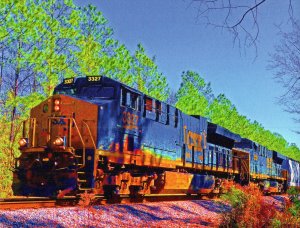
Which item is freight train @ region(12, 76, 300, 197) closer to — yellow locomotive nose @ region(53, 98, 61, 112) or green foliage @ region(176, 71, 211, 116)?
yellow locomotive nose @ region(53, 98, 61, 112)

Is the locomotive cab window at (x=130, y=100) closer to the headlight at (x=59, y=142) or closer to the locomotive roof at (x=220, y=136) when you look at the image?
the headlight at (x=59, y=142)

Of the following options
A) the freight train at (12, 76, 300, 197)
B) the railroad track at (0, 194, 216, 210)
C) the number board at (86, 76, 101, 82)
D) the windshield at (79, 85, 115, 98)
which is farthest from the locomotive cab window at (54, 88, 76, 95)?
the railroad track at (0, 194, 216, 210)

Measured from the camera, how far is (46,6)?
21.0 meters

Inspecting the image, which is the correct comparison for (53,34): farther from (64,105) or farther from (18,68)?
(64,105)

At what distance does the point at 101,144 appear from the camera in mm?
12578

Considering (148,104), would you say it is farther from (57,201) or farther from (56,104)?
(57,201)

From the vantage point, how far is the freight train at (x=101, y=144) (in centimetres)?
1196

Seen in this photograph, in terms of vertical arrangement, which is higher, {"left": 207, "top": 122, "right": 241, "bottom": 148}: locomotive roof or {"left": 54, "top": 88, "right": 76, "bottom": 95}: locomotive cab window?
{"left": 54, "top": 88, "right": 76, "bottom": 95}: locomotive cab window

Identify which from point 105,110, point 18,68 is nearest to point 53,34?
point 18,68

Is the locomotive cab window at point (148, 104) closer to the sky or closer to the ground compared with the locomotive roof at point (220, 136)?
closer to the sky

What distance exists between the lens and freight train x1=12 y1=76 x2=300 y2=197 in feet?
39.2

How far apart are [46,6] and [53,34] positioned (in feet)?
5.25

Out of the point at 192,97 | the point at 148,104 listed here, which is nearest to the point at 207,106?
the point at 192,97

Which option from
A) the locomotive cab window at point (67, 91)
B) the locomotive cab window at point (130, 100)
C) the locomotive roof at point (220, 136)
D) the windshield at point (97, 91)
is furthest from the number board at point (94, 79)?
the locomotive roof at point (220, 136)
